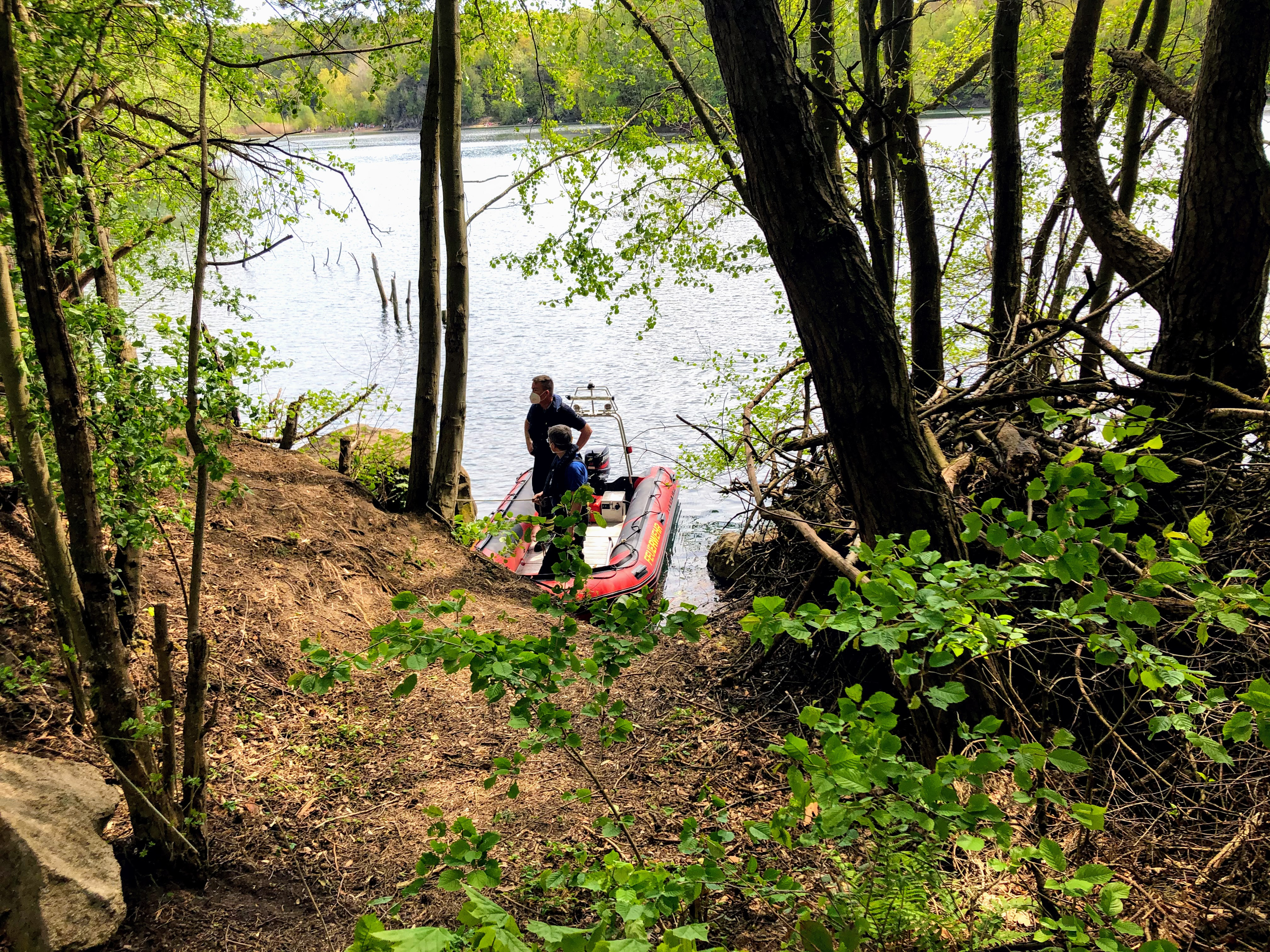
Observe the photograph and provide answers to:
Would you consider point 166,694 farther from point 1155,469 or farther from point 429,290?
point 429,290

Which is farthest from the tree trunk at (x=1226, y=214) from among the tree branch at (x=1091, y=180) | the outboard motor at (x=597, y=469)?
the outboard motor at (x=597, y=469)

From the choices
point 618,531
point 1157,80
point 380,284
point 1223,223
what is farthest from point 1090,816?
point 380,284

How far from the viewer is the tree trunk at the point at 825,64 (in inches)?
245

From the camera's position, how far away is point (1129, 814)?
2807 mm

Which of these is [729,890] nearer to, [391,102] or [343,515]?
[343,515]

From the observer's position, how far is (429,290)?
697 cm

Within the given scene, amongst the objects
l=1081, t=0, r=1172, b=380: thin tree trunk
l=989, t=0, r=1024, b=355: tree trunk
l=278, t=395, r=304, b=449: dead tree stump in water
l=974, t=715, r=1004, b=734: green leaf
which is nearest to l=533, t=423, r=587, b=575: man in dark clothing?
l=278, t=395, r=304, b=449: dead tree stump in water

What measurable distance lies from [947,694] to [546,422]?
6.50m

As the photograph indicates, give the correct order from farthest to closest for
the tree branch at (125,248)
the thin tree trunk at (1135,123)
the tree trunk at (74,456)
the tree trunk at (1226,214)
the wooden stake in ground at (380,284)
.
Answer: the wooden stake in ground at (380,284) < the thin tree trunk at (1135,123) < the tree branch at (125,248) < the tree trunk at (1226,214) < the tree trunk at (74,456)

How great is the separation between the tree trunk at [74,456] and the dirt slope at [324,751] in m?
0.40

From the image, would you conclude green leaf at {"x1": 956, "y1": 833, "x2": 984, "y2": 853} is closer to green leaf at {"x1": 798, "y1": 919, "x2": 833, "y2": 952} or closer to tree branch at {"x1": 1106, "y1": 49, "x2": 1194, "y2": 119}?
green leaf at {"x1": 798, "y1": 919, "x2": 833, "y2": 952}

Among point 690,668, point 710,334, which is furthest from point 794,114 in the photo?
point 710,334

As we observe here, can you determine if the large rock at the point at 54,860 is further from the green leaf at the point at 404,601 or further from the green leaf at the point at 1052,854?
the green leaf at the point at 1052,854

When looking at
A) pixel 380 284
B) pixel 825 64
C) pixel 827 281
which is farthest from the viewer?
pixel 380 284
